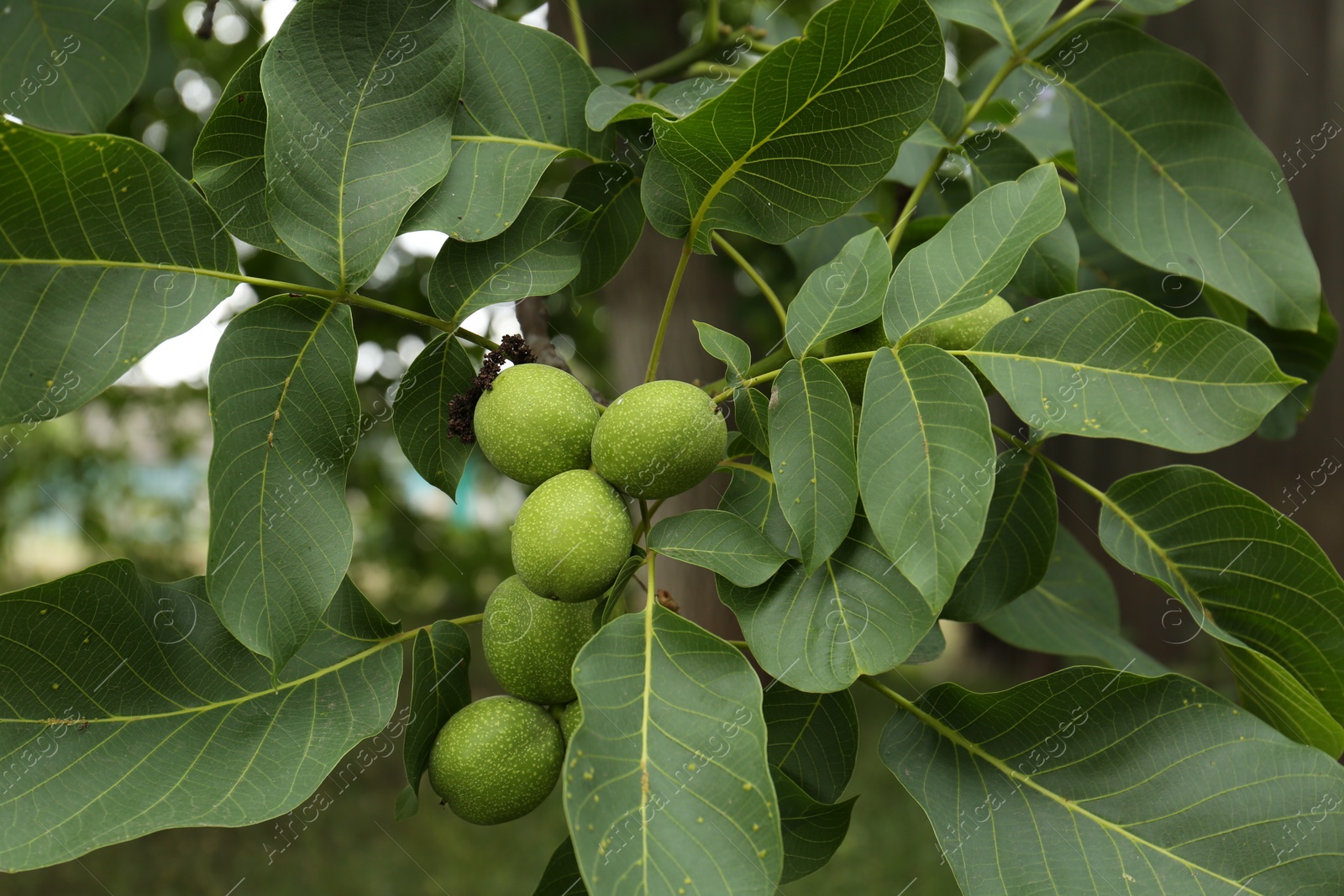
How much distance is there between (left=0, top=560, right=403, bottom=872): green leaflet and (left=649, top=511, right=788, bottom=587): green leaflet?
31cm

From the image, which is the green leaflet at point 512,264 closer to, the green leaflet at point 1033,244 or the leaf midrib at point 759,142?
the leaf midrib at point 759,142

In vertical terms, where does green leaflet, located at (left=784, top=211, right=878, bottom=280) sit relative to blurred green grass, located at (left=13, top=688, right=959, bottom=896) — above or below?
above

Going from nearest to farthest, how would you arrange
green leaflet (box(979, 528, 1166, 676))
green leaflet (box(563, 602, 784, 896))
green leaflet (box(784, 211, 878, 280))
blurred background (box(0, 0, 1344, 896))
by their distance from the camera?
green leaflet (box(563, 602, 784, 896)) < green leaflet (box(979, 528, 1166, 676)) < green leaflet (box(784, 211, 878, 280)) < blurred background (box(0, 0, 1344, 896))

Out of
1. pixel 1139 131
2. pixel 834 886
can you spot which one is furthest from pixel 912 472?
pixel 834 886

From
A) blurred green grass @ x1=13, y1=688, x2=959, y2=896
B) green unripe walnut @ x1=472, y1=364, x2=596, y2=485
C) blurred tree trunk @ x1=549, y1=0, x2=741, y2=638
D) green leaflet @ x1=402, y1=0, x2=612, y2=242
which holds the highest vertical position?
green leaflet @ x1=402, y1=0, x2=612, y2=242

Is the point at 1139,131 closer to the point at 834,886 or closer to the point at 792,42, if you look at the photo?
the point at 792,42

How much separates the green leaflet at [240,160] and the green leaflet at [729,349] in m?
0.36

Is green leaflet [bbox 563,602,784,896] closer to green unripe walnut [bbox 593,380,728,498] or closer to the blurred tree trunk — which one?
green unripe walnut [bbox 593,380,728,498]

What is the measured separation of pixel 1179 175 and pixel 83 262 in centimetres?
111

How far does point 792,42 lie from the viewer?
0.72 metres

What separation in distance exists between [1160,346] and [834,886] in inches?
122

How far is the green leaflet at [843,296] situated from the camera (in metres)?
0.78

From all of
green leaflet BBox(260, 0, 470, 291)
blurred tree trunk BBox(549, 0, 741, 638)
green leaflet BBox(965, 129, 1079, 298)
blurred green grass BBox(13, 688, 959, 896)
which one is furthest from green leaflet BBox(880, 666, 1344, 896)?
blurred green grass BBox(13, 688, 959, 896)

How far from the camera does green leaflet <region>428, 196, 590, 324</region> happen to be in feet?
2.84
